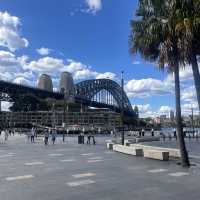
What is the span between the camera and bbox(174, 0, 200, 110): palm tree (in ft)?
50.6

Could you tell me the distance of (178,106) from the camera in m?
20.6

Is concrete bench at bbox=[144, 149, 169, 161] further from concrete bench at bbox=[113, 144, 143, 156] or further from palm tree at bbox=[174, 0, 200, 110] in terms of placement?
palm tree at bbox=[174, 0, 200, 110]


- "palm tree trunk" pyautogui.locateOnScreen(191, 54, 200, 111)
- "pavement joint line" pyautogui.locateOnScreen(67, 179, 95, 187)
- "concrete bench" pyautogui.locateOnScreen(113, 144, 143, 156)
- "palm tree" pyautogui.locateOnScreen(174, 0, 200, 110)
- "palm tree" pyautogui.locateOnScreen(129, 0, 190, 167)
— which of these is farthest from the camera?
"concrete bench" pyautogui.locateOnScreen(113, 144, 143, 156)

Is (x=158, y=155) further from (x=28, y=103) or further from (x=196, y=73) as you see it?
(x=28, y=103)

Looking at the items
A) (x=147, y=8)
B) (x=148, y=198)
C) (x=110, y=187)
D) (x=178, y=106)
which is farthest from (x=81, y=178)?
(x=147, y=8)

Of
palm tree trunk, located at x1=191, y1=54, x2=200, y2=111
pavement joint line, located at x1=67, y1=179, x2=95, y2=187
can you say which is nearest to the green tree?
palm tree trunk, located at x1=191, y1=54, x2=200, y2=111

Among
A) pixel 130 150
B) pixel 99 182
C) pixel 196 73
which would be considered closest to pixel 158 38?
pixel 196 73

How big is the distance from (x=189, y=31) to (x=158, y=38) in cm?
397

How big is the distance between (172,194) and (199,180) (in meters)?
3.31

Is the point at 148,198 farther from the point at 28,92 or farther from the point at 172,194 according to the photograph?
the point at 28,92

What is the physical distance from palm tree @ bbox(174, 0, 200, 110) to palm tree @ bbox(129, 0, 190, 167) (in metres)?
1.02

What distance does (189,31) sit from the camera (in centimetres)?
1554

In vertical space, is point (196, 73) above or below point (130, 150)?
above

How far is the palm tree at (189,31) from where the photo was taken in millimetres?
15426
